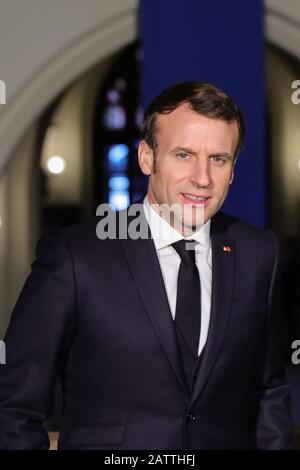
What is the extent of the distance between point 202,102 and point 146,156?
0.22 m

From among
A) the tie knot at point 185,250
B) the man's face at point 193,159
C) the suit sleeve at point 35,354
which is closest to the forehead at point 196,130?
the man's face at point 193,159

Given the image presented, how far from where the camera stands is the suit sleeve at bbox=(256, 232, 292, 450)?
2.00 metres

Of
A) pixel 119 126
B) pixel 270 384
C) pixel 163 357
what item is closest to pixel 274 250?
pixel 270 384

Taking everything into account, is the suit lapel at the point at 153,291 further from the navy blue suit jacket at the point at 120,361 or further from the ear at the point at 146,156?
the ear at the point at 146,156

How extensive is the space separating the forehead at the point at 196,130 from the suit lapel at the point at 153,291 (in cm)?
27

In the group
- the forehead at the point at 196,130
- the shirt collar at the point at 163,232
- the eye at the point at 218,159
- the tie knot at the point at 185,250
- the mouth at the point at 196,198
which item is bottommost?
the tie knot at the point at 185,250

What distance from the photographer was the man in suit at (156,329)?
1874 mm

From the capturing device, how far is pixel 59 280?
1922mm

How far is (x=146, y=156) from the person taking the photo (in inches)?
79.5

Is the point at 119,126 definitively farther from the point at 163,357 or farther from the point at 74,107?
the point at 163,357

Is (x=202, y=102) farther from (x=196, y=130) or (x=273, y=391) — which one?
(x=273, y=391)

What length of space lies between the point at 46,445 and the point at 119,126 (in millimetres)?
10424

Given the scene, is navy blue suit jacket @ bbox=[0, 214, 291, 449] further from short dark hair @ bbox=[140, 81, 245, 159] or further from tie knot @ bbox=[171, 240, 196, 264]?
short dark hair @ bbox=[140, 81, 245, 159]

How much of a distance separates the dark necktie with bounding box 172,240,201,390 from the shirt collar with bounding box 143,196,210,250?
2 centimetres
